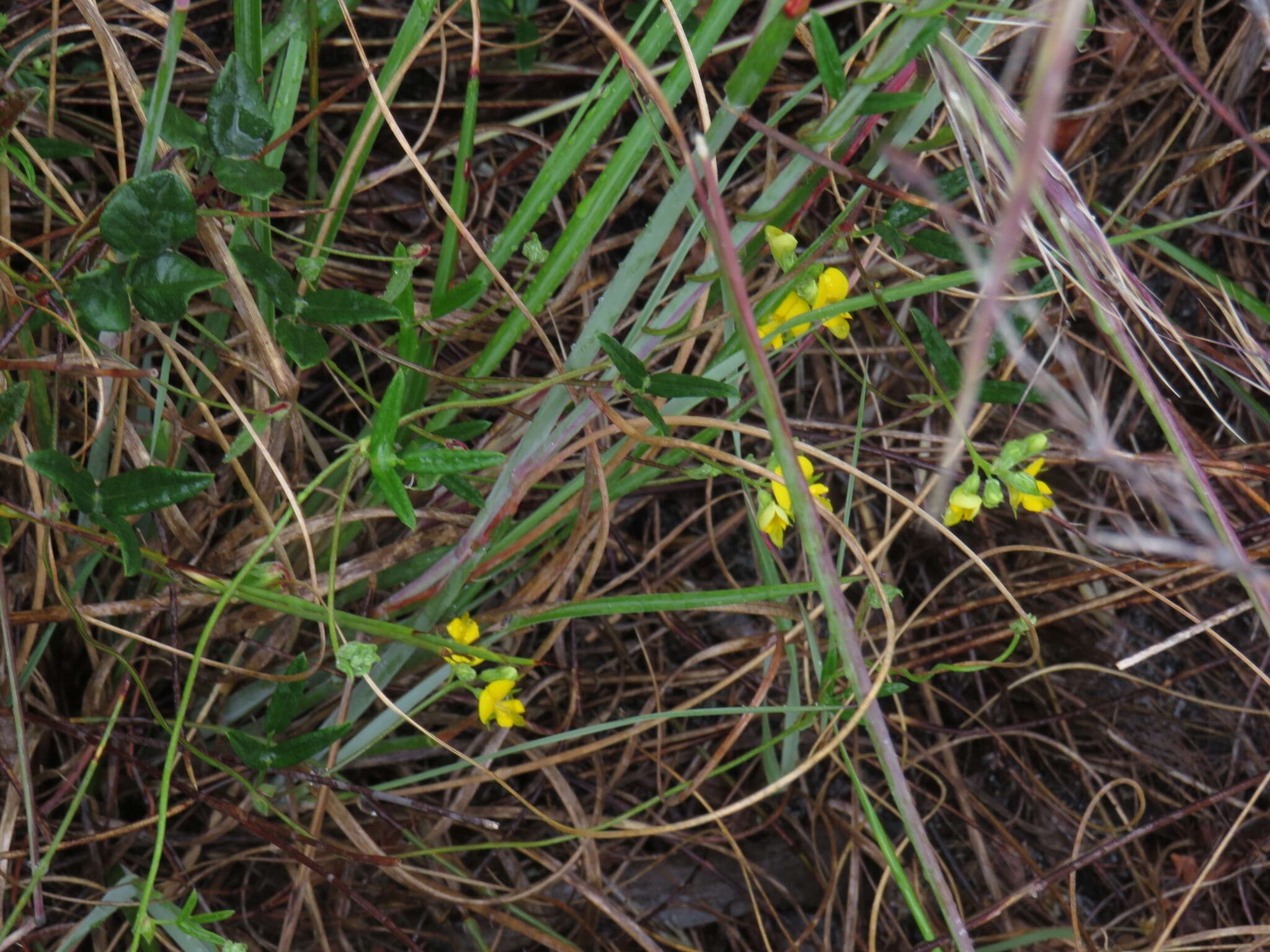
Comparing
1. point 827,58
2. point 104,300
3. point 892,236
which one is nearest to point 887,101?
point 827,58

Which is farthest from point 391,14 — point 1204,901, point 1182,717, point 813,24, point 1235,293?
Result: point 1204,901

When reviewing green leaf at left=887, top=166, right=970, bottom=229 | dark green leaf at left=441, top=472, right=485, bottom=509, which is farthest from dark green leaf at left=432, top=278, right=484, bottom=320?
green leaf at left=887, top=166, right=970, bottom=229

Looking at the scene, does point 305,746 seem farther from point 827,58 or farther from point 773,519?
point 827,58

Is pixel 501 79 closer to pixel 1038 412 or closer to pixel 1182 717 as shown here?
pixel 1038 412

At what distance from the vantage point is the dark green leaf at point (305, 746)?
0.77 m

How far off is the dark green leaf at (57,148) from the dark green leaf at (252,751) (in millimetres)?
555

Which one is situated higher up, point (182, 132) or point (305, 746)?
point (182, 132)

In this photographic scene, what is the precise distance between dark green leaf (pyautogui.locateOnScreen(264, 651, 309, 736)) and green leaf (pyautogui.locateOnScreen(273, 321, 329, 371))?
25 cm

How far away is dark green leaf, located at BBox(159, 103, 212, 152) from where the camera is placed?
2.38 feet

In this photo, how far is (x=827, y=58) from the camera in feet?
1.84

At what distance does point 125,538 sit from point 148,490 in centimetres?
4

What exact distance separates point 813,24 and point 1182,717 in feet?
3.79

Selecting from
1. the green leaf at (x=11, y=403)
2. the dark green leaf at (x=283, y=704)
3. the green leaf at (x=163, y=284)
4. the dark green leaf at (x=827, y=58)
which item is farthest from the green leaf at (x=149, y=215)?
the dark green leaf at (x=827, y=58)

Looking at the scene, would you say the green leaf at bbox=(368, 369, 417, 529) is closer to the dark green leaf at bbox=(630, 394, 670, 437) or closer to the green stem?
the dark green leaf at bbox=(630, 394, 670, 437)
